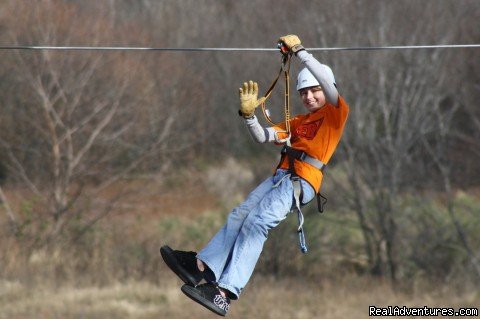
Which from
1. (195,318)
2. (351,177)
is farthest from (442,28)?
(195,318)

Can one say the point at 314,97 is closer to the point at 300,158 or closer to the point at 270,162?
the point at 300,158

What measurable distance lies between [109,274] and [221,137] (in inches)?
256

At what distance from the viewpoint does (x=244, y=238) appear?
5285mm

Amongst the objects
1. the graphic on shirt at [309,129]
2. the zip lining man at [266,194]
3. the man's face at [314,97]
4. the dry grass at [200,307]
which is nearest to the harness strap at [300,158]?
the zip lining man at [266,194]

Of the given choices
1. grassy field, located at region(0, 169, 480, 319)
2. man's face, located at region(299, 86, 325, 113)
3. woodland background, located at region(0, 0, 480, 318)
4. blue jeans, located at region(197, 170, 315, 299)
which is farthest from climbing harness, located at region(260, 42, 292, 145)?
woodland background, located at region(0, 0, 480, 318)

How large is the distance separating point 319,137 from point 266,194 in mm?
477

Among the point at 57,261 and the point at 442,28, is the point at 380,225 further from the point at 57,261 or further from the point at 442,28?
the point at 57,261

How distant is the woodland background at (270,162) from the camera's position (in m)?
16.6

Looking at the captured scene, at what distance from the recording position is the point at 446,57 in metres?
17.5

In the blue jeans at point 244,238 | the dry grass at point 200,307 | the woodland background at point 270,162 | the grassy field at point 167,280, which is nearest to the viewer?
the blue jeans at point 244,238

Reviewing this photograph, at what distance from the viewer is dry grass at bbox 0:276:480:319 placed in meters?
15.0

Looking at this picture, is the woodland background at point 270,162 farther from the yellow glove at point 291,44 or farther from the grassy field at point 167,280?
the yellow glove at point 291,44

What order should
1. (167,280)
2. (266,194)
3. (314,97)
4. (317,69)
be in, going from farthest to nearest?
1. (167,280)
2. (314,97)
3. (266,194)
4. (317,69)

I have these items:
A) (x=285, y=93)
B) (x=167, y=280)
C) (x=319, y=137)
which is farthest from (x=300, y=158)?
(x=167, y=280)
